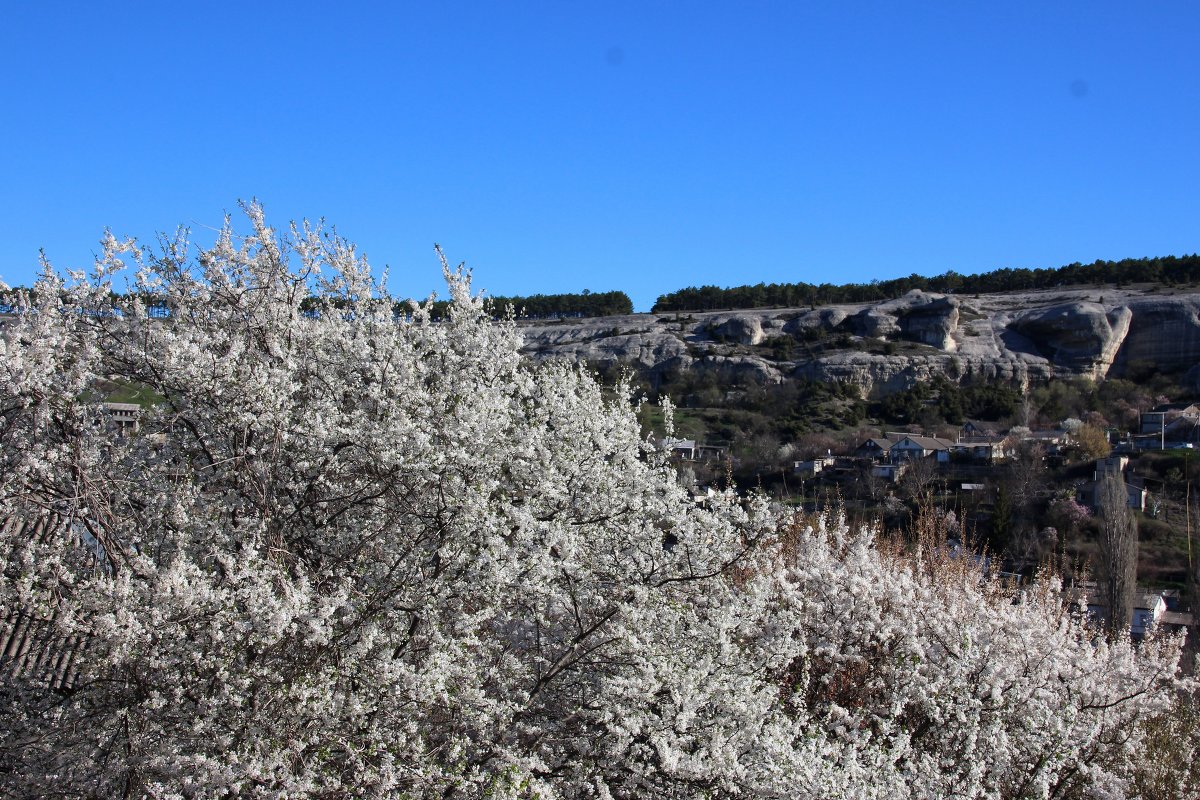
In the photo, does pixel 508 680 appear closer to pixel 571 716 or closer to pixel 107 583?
pixel 571 716

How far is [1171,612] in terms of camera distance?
87.6ft

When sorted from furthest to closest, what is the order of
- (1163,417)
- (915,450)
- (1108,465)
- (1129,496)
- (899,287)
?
(899,287) < (1163,417) < (915,450) < (1108,465) < (1129,496)

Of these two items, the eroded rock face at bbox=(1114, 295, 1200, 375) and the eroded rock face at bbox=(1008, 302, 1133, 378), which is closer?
the eroded rock face at bbox=(1114, 295, 1200, 375)

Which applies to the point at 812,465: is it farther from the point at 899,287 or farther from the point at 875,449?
the point at 899,287

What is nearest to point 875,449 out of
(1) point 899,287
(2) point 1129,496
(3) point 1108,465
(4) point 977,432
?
(4) point 977,432

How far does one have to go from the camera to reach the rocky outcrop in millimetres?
62219

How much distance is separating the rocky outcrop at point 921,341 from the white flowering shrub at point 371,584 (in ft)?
168

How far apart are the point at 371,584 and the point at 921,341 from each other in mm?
66450

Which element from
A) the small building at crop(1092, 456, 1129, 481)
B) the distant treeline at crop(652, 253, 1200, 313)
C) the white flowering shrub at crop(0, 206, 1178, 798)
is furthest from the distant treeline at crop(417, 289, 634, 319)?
the white flowering shrub at crop(0, 206, 1178, 798)

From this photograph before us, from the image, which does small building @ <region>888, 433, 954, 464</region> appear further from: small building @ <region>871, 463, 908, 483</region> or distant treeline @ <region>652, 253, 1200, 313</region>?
distant treeline @ <region>652, 253, 1200, 313</region>

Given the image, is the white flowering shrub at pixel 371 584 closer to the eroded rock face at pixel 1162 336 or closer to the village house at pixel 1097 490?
the village house at pixel 1097 490

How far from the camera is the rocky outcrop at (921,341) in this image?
2450 inches

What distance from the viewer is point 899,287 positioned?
81.9m

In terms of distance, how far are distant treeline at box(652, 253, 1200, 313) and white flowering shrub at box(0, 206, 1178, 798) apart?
248 ft
